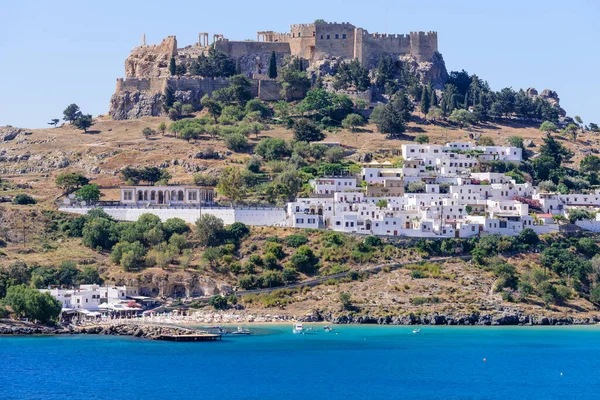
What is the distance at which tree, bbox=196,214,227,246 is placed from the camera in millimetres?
82250

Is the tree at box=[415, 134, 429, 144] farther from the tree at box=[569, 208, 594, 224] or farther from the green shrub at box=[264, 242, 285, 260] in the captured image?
the green shrub at box=[264, 242, 285, 260]

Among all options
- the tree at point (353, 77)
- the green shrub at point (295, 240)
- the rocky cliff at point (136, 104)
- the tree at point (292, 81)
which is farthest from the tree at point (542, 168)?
the rocky cliff at point (136, 104)

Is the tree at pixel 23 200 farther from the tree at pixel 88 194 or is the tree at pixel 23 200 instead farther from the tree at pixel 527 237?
the tree at pixel 527 237

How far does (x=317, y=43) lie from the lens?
116062 mm

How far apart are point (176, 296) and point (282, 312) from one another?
7211mm

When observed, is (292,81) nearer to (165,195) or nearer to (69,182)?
(165,195)

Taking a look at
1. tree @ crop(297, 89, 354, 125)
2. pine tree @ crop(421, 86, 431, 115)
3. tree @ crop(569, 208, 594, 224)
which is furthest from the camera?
pine tree @ crop(421, 86, 431, 115)

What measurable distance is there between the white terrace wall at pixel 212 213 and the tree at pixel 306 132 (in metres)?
18.0

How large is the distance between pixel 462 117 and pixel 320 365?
5257 centimetres

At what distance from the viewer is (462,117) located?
4313 inches

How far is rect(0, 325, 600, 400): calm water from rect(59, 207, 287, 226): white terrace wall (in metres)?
13.3

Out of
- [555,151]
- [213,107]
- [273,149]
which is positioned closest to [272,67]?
[213,107]

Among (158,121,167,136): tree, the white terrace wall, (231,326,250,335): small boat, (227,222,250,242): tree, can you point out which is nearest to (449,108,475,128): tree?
(158,121,167,136): tree

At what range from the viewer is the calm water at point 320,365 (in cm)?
5416
